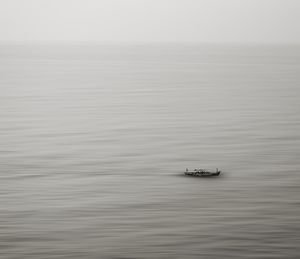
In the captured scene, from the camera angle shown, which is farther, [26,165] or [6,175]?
[26,165]

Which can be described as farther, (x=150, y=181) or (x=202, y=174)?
(x=202, y=174)

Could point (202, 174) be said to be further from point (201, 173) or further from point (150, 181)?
point (150, 181)

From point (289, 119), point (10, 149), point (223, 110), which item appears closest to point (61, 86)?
point (223, 110)

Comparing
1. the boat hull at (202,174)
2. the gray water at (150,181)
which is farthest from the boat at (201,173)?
the gray water at (150,181)

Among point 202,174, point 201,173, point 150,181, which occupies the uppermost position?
point 201,173

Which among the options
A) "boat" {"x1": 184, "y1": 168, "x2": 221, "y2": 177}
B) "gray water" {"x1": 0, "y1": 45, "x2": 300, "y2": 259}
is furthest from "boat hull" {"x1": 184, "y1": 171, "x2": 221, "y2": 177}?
"gray water" {"x1": 0, "y1": 45, "x2": 300, "y2": 259}

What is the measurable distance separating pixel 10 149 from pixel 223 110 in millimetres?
24972

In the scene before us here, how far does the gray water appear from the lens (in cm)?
2147

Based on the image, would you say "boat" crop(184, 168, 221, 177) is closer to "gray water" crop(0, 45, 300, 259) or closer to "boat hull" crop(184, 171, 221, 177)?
"boat hull" crop(184, 171, 221, 177)

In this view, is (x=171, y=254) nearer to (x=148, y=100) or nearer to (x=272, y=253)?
(x=272, y=253)

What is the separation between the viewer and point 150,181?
101ft

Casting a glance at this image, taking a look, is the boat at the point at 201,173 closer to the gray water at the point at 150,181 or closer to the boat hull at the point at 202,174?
the boat hull at the point at 202,174

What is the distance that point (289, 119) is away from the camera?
51.5 metres

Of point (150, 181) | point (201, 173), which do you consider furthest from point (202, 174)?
point (150, 181)
